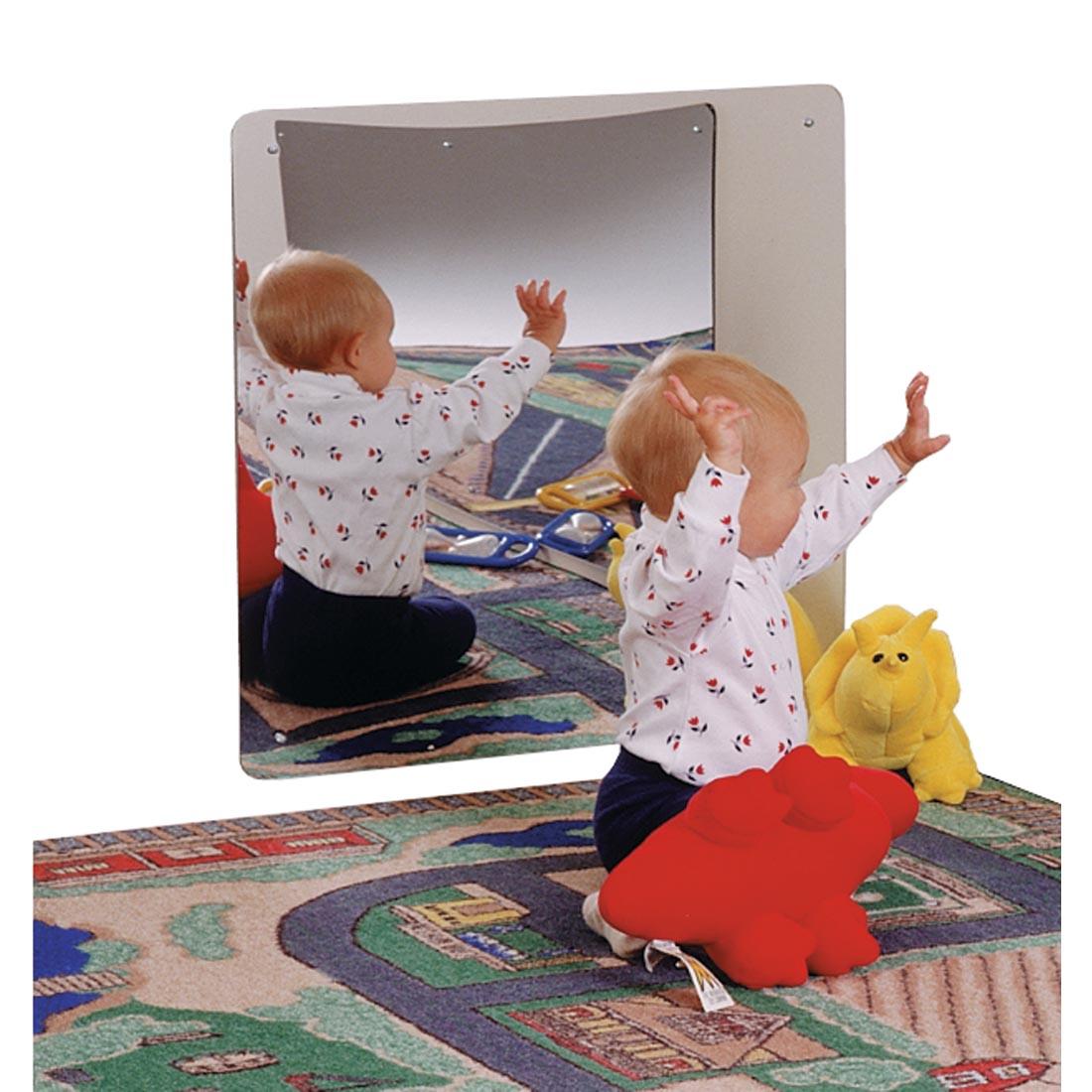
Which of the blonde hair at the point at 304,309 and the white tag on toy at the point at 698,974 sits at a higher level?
the blonde hair at the point at 304,309

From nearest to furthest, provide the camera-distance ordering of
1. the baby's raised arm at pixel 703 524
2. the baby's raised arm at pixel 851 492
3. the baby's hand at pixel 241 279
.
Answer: the baby's raised arm at pixel 703 524 < the baby's raised arm at pixel 851 492 < the baby's hand at pixel 241 279

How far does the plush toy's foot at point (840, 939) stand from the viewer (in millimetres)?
2449

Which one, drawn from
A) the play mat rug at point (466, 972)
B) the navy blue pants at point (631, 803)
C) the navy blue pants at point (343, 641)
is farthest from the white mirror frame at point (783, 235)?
the navy blue pants at point (631, 803)

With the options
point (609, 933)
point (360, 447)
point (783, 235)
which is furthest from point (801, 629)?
point (609, 933)

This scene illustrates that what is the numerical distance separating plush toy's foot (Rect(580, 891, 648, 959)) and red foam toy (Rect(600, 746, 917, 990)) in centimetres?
6

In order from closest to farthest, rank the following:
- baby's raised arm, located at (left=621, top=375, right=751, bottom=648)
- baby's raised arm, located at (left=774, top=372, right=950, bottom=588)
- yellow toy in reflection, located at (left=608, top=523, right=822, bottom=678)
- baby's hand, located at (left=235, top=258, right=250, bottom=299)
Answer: baby's raised arm, located at (left=621, top=375, right=751, bottom=648) < baby's raised arm, located at (left=774, top=372, right=950, bottom=588) < baby's hand, located at (left=235, top=258, right=250, bottom=299) < yellow toy in reflection, located at (left=608, top=523, right=822, bottom=678)

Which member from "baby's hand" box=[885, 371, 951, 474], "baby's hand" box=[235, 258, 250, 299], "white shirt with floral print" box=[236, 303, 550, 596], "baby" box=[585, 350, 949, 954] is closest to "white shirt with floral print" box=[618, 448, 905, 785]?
"baby" box=[585, 350, 949, 954]

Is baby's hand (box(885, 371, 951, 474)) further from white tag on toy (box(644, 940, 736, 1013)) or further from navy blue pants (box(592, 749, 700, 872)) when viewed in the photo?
white tag on toy (box(644, 940, 736, 1013))

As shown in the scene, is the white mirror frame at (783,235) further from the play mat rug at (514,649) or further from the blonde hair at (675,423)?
the blonde hair at (675,423)

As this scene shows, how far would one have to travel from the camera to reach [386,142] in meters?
2.91

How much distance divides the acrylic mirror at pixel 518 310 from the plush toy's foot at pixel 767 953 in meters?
0.69

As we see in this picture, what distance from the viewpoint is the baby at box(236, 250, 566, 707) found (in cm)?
286

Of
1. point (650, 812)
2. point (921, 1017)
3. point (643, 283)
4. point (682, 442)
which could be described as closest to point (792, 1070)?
point (921, 1017)

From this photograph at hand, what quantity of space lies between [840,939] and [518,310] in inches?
36.9
